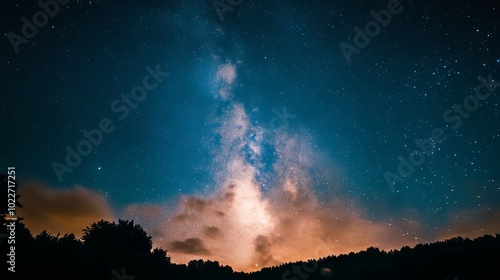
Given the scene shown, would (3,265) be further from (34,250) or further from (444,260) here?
(444,260)

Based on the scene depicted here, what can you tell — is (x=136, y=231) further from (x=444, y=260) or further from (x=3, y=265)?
(x=444, y=260)

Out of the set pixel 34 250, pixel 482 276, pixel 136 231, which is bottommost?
pixel 482 276

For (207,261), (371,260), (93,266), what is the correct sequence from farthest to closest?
(207,261) → (371,260) → (93,266)

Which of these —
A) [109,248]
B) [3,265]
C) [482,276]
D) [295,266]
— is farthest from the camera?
[295,266]

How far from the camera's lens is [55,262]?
1802cm

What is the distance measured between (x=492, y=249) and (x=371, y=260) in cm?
1250

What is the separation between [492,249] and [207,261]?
3545 cm

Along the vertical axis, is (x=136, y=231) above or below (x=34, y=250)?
above

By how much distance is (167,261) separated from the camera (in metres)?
35.0

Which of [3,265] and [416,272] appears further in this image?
[416,272]

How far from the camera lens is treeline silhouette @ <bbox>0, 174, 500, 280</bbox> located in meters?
17.7

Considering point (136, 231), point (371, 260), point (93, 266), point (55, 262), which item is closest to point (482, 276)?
point (371, 260)

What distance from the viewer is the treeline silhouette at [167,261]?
17719 mm

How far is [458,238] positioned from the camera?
103 ft
